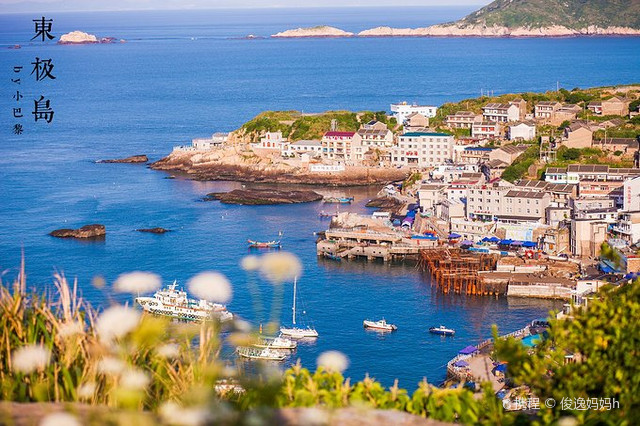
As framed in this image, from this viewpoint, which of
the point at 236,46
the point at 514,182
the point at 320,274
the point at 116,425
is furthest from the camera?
the point at 236,46

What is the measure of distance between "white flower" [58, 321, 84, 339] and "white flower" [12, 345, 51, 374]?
0.13m

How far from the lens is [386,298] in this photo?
51.5 ft

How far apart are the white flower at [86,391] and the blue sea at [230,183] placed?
3.06m

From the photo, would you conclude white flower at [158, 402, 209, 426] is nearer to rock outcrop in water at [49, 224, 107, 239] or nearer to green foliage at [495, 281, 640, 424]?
green foliage at [495, 281, 640, 424]

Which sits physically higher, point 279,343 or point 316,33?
point 316,33

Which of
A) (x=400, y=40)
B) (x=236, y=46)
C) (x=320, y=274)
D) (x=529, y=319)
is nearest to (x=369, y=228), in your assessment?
(x=320, y=274)

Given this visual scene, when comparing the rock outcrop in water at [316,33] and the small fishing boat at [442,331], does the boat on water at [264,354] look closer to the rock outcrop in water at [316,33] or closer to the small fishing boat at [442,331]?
the small fishing boat at [442,331]

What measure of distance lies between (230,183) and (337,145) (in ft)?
12.2

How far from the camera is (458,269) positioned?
55.3 ft

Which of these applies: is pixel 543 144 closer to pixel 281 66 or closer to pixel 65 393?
pixel 65 393

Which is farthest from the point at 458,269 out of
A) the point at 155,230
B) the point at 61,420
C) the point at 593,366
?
the point at 61,420

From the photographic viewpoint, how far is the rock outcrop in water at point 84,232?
65.8 feet

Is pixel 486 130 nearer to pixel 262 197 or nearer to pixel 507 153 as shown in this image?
pixel 507 153

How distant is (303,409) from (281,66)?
63139 millimetres
